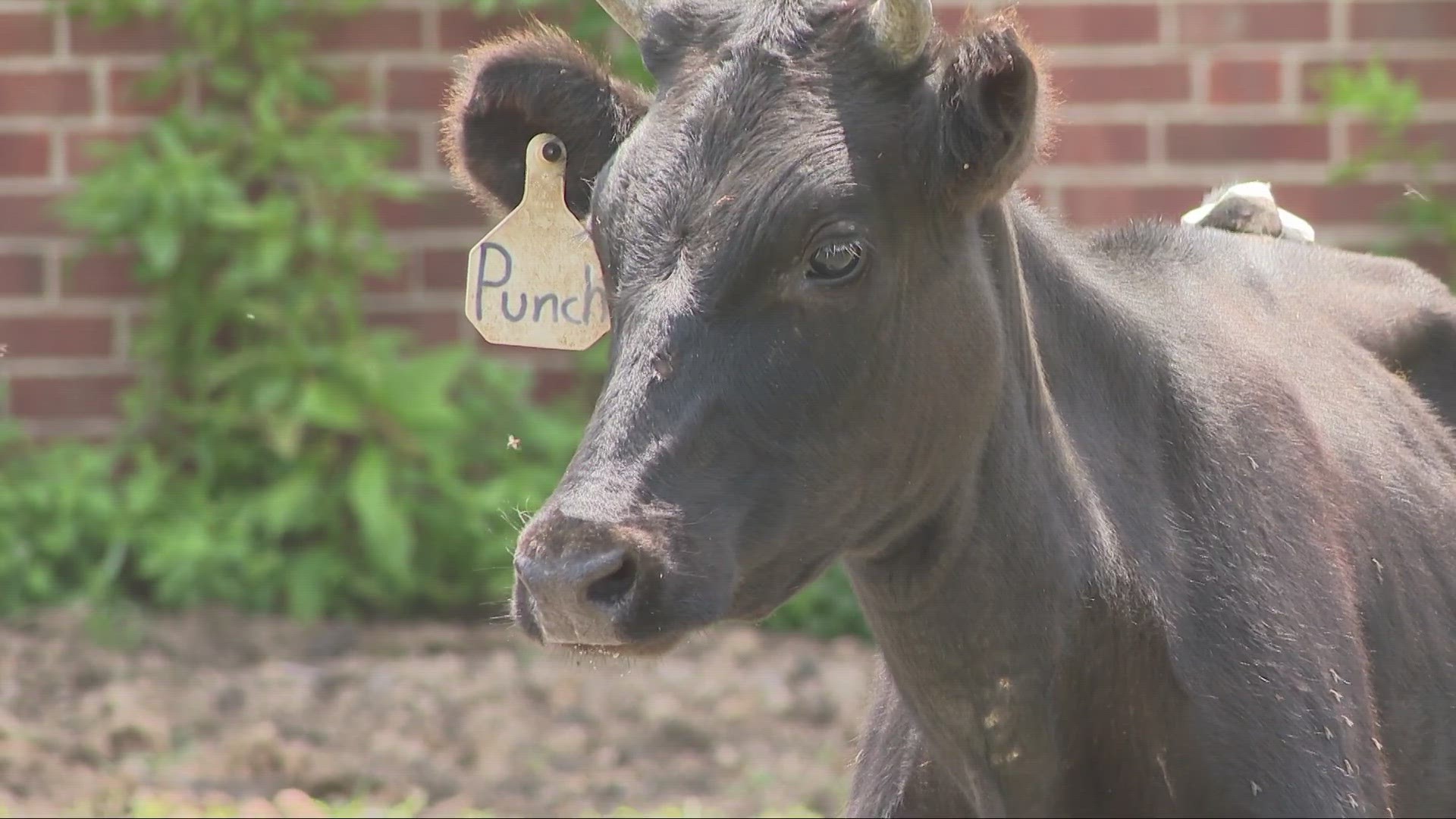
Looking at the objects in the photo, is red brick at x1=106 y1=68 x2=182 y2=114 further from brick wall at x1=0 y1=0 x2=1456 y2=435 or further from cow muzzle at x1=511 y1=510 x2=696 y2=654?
cow muzzle at x1=511 y1=510 x2=696 y2=654

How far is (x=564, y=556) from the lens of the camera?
234 centimetres

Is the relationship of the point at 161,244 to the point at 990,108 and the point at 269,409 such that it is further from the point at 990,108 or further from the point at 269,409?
the point at 990,108

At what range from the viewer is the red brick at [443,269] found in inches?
267

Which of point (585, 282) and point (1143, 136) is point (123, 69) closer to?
point (1143, 136)

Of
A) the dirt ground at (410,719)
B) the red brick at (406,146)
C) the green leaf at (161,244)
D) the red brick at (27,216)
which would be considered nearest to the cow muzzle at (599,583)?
the dirt ground at (410,719)

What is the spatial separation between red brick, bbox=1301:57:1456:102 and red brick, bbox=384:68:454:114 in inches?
108

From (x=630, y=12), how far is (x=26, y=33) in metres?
4.30

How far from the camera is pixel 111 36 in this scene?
6.67 metres

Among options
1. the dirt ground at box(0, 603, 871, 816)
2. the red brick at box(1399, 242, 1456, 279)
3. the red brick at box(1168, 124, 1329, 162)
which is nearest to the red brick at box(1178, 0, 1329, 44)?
the red brick at box(1168, 124, 1329, 162)

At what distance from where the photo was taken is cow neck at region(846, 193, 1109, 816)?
2.80 meters

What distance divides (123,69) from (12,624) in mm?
1810

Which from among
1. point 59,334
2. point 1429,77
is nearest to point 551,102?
point 59,334

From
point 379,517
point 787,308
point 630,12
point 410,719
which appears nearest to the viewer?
point 787,308

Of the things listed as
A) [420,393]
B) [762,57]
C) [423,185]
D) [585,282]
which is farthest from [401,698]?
[762,57]
